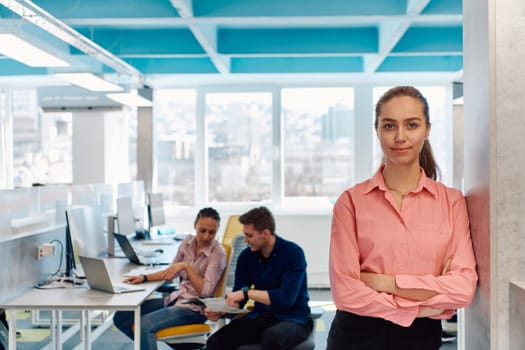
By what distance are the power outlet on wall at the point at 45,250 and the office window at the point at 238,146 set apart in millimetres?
4084

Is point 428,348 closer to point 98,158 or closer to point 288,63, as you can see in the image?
point 288,63

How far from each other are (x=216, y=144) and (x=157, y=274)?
14.0 ft

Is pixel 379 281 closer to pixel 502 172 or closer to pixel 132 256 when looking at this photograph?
pixel 502 172

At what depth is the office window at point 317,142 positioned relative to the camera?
8.02 metres

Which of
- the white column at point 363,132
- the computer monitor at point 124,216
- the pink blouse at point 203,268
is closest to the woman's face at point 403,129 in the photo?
the pink blouse at point 203,268

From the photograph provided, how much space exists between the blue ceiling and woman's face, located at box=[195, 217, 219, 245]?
1.47 meters

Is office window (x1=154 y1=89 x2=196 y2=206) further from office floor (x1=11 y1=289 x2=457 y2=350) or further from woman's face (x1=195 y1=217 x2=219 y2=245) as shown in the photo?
woman's face (x1=195 y1=217 x2=219 y2=245)

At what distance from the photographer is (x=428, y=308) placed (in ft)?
6.11

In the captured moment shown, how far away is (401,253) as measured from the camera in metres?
1.88

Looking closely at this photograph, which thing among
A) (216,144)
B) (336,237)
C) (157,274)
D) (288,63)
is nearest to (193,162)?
(216,144)

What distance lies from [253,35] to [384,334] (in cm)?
456

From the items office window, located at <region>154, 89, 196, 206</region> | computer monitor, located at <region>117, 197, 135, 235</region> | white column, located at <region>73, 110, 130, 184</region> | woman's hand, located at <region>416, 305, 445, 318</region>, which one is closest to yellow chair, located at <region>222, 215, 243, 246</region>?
computer monitor, located at <region>117, 197, 135, 235</region>

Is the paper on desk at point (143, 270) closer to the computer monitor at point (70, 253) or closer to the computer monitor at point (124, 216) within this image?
the computer monitor at point (70, 253)

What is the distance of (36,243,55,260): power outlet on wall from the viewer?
13.3 ft
